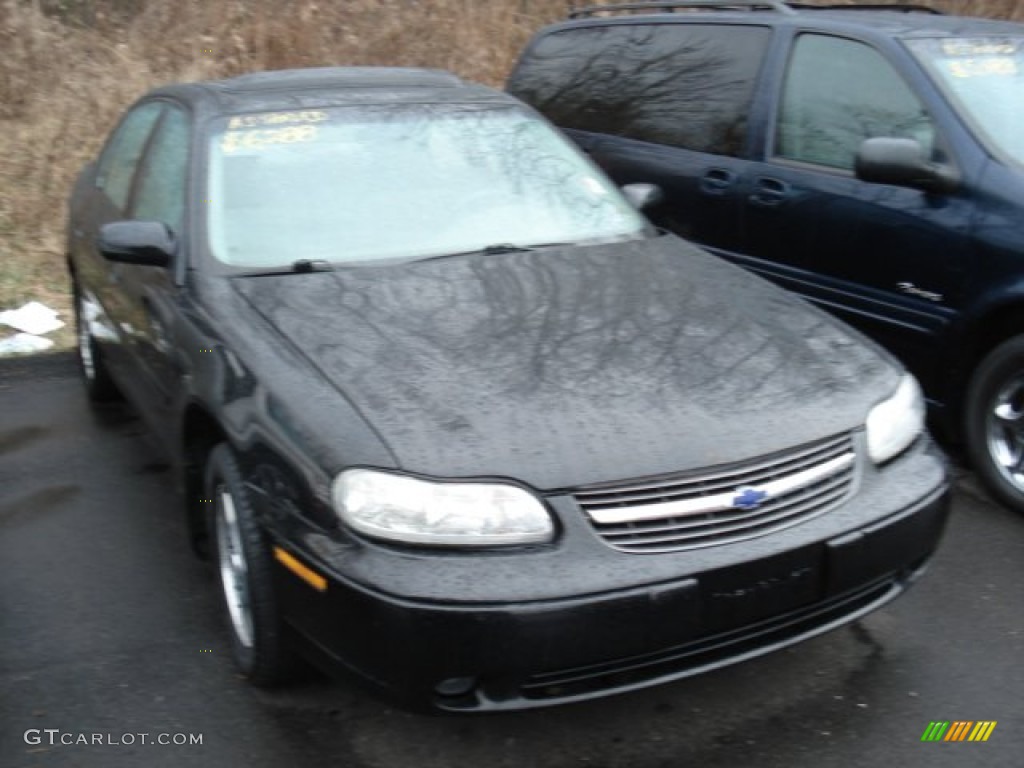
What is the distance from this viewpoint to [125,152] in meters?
5.11

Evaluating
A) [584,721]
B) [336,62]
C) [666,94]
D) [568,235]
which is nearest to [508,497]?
[584,721]

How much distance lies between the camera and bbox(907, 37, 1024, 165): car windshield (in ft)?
15.0

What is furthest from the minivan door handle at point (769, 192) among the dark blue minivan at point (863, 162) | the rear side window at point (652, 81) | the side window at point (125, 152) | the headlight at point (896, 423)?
the side window at point (125, 152)

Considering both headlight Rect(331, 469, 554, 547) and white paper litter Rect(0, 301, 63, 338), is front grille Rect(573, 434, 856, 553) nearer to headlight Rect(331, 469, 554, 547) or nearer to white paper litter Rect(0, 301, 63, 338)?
headlight Rect(331, 469, 554, 547)

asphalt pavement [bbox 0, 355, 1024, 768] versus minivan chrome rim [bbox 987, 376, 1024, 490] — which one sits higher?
minivan chrome rim [bbox 987, 376, 1024, 490]

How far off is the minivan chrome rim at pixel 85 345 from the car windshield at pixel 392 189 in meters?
1.87

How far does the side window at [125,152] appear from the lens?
4.86 m

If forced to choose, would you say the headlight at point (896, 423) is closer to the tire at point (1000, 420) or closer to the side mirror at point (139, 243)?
the tire at point (1000, 420)

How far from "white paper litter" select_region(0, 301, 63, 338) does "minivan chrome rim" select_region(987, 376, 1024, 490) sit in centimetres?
517

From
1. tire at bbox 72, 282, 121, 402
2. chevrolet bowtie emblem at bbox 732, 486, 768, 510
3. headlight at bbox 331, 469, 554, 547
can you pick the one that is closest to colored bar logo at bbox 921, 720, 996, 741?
chevrolet bowtie emblem at bbox 732, 486, 768, 510

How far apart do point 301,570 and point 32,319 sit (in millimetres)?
4903

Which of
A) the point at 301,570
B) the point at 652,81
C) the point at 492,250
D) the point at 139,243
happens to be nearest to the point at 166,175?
the point at 139,243

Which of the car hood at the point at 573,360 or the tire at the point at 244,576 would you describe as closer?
the car hood at the point at 573,360

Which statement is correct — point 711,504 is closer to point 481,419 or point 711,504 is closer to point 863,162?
point 481,419
